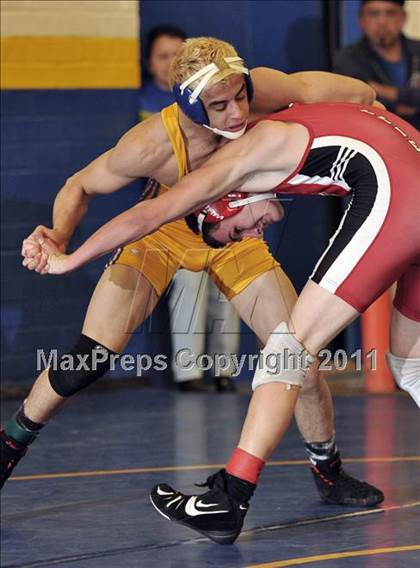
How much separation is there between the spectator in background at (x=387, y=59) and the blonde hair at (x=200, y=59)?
362 cm

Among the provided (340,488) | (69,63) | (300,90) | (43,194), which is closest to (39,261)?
(300,90)

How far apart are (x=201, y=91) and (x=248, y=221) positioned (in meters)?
0.49

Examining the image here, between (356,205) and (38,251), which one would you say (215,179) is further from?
(38,251)

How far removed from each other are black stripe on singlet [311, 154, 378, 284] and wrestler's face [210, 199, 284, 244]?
0.34 metres

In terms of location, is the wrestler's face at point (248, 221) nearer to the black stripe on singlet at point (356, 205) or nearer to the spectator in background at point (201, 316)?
the black stripe on singlet at point (356, 205)

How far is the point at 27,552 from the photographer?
4.85 meters

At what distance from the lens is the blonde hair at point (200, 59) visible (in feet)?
15.3

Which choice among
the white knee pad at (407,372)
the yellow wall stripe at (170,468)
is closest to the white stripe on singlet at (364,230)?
the white knee pad at (407,372)

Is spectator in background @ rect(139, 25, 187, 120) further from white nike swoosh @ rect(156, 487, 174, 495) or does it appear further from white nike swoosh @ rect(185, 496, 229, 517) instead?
white nike swoosh @ rect(185, 496, 229, 517)

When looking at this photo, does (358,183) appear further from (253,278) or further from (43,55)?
(43,55)

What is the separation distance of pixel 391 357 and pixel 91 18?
378 centimetres

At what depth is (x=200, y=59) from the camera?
15.5 ft

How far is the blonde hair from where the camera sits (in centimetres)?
468

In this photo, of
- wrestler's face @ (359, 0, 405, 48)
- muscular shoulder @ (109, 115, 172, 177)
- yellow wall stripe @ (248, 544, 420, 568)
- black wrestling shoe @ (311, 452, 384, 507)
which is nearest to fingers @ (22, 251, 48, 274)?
muscular shoulder @ (109, 115, 172, 177)
